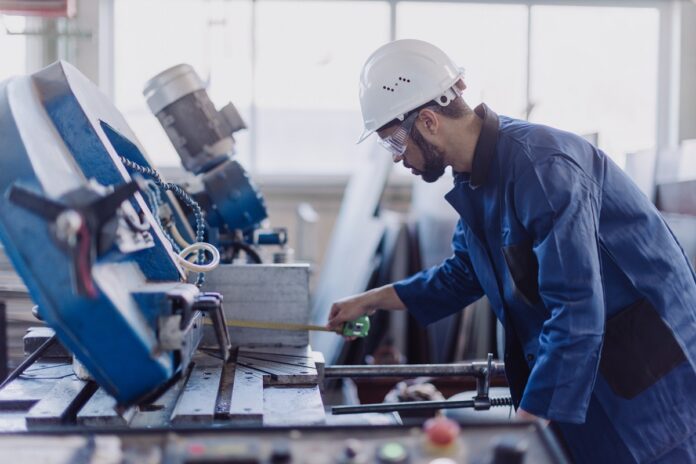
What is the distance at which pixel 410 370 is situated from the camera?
64.0 inches

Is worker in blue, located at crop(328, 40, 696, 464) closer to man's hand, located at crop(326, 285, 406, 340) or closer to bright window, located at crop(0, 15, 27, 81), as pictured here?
man's hand, located at crop(326, 285, 406, 340)

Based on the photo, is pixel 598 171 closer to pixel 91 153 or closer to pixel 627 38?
pixel 91 153

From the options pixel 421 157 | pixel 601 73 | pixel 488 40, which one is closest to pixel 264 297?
pixel 421 157

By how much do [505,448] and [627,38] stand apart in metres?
4.70

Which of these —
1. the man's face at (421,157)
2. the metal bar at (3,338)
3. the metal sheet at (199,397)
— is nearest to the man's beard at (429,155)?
the man's face at (421,157)

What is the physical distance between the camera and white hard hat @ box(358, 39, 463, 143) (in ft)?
4.89

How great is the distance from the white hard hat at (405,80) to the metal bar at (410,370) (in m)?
0.52

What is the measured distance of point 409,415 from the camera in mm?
2326

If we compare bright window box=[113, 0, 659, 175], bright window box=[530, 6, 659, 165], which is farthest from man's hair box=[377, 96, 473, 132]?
bright window box=[530, 6, 659, 165]

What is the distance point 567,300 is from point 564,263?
0.20 ft

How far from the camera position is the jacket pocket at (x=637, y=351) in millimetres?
1315

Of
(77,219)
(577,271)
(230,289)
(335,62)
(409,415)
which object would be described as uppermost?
(335,62)

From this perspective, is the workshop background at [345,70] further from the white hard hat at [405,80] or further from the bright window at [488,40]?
the white hard hat at [405,80]

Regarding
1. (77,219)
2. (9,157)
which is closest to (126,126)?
(9,157)
